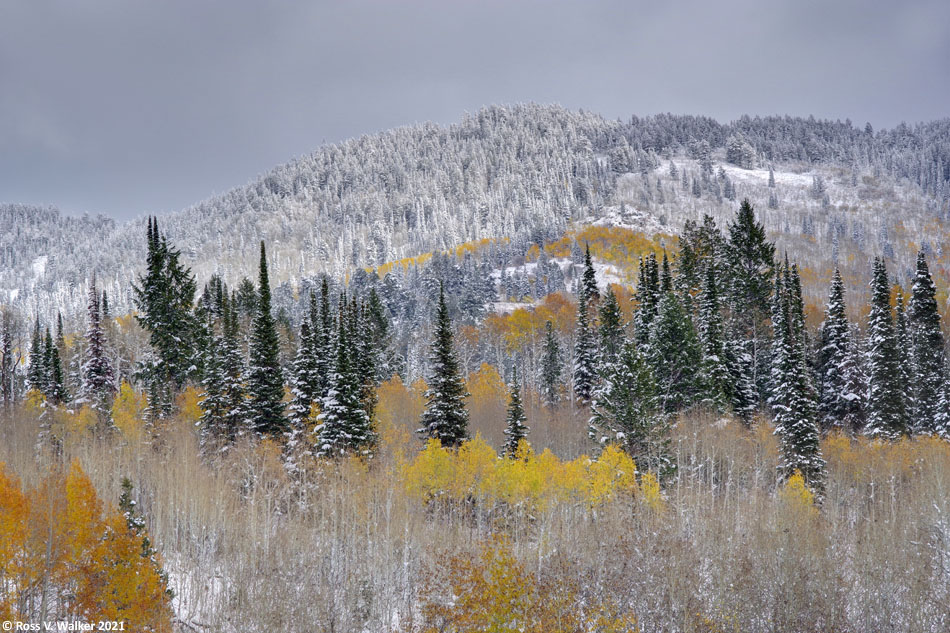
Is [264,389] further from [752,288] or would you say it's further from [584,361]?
[752,288]

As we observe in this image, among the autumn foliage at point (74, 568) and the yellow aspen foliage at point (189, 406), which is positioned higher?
the yellow aspen foliage at point (189, 406)

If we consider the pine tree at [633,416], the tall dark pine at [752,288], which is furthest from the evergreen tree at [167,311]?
the tall dark pine at [752,288]

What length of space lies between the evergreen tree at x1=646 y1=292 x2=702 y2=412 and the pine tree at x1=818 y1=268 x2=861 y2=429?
14.9m

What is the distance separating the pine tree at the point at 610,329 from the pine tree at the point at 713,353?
1003 centimetres

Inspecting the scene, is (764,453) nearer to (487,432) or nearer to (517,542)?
(517,542)

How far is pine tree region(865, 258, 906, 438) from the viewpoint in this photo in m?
45.6

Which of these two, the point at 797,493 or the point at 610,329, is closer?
the point at 797,493

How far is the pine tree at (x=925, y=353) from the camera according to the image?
47.7 m

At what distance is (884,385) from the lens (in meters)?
46.2

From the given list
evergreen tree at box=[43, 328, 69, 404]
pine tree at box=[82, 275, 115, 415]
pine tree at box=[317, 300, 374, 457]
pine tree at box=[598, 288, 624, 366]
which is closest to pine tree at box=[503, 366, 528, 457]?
pine tree at box=[317, 300, 374, 457]

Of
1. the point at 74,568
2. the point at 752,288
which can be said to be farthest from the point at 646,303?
the point at 74,568

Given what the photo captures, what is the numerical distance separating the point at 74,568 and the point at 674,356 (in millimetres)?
38442

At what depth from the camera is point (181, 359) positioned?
4138 cm

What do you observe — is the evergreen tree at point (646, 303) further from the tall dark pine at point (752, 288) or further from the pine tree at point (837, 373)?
the pine tree at point (837, 373)
